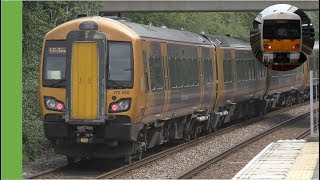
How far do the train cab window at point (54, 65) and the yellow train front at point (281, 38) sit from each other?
4.47 meters

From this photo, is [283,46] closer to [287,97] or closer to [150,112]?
[150,112]

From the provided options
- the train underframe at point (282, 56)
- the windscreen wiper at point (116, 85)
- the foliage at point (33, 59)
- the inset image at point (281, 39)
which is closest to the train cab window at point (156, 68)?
the windscreen wiper at point (116, 85)

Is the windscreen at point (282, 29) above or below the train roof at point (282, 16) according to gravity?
below

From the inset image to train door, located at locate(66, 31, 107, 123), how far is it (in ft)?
→ 11.5

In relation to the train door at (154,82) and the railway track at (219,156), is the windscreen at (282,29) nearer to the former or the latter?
the railway track at (219,156)

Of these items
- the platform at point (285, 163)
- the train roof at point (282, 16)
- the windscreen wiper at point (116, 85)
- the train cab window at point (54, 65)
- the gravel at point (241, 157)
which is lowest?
the gravel at point (241, 157)

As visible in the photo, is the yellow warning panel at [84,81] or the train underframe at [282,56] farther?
the yellow warning panel at [84,81]

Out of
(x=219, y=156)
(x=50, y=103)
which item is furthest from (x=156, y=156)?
(x=50, y=103)

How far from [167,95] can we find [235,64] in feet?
29.5

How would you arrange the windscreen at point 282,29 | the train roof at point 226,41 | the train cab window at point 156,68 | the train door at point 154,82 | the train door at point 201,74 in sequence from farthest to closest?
1. the train roof at point 226,41
2. the train door at point 201,74
3. the train cab window at point 156,68
4. the train door at point 154,82
5. the windscreen at point 282,29

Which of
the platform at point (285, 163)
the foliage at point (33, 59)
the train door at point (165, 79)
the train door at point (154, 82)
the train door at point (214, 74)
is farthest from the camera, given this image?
the train door at point (214, 74)

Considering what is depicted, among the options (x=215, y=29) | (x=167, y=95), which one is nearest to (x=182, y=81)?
(x=167, y=95)

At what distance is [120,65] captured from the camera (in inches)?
591

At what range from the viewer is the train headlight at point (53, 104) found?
49.8 feet
